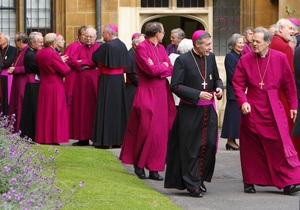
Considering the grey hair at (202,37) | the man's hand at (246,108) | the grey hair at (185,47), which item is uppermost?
the grey hair at (202,37)

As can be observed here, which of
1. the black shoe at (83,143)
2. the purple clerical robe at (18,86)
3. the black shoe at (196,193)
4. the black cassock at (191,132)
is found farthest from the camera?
the purple clerical robe at (18,86)

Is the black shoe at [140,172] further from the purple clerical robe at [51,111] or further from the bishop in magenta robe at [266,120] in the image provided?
the purple clerical robe at [51,111]

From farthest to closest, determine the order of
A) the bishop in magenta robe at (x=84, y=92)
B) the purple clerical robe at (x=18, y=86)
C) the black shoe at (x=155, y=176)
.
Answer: the purple clerical robe at (x=18, y=86) → the bishop in magenta robe at (x=84, y=92) → the black shoe at (x=155, y=176)

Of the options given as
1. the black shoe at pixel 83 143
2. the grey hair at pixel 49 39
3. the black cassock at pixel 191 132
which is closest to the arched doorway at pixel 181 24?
the black shoe at pixel 83 143

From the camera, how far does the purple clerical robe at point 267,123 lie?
1290 centimetres

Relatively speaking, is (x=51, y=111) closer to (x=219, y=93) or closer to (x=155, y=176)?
(x=155, y=176)

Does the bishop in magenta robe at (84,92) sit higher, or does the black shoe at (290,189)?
the bishop in magenta robe at (84,92)

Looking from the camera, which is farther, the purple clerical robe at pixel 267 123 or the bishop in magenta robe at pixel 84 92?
the bishop in magenta robe at pixel 84 92

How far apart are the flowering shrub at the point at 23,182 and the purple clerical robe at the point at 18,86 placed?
735cm

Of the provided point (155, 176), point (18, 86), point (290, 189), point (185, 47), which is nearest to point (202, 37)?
point (290, 189)

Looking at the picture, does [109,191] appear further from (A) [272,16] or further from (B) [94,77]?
(A) [272,16]

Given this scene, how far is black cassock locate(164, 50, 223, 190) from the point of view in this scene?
507 inches

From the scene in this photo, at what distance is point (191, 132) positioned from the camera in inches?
510

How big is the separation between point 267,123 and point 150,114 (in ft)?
6.84
